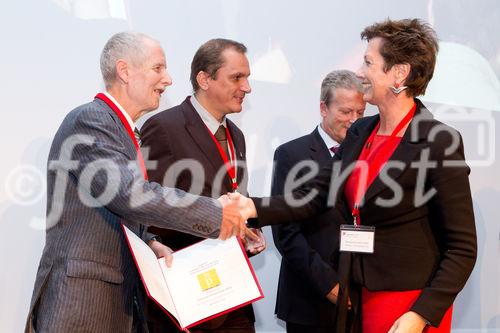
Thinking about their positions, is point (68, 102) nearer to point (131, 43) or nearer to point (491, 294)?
point (131, 43)

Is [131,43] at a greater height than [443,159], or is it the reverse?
[131,43]

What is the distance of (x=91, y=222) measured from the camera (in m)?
2.19

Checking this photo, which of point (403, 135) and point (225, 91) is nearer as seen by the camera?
point (403, 135)

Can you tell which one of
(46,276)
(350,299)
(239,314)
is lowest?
(239,314)

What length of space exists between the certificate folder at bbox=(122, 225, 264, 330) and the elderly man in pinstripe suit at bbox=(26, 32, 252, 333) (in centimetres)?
7

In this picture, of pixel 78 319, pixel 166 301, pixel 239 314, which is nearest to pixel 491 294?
pixel 239 314

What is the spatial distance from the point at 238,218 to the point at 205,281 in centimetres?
28

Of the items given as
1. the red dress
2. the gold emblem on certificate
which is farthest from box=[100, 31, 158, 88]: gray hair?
the red dress

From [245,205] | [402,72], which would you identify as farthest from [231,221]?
[402,72]

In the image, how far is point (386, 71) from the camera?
2400 mm

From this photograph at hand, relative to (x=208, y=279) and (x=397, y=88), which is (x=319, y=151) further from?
(x=208, y=279)

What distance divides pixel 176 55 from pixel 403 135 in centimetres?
186

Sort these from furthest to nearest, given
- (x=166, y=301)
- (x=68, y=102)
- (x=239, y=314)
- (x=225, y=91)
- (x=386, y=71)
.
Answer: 1. (x=68, y=102)
2. (x=225, y=91)
3. (x=239, y=314)
4. (x=386, y=71)
5. (x=166, y=301)

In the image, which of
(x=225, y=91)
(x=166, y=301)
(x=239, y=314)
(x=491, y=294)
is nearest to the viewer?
(x=166, y=301)
